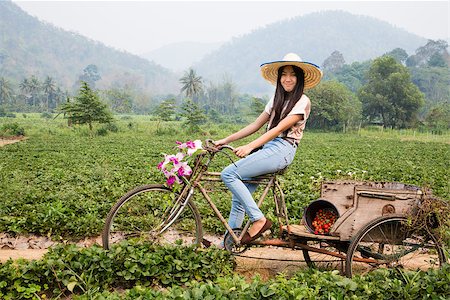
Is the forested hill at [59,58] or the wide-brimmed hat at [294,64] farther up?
the forested hill at [59,58]

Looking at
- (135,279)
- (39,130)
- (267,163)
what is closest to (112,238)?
(135,279)

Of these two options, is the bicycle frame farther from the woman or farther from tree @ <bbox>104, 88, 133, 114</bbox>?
tree @ <bbox>104, 88, 133, 114</bbox>

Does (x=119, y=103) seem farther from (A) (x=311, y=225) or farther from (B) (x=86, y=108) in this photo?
(A) (x=311, y=225)

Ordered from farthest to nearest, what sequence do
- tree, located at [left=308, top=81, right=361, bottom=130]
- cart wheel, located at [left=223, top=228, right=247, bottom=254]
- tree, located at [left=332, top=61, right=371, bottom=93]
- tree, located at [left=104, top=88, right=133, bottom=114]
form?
tree, located at [left=332, top=61, right=371, bottom=93]
tree, located at [left=104, top=88, right=133, bottom=114]
tree, located at [left=308, top=81, right=361, bottom=130]
cart wheel, located at [left=223, top=228, right=247, bottom=254]

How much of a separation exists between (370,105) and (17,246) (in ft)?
187

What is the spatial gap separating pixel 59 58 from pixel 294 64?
186m

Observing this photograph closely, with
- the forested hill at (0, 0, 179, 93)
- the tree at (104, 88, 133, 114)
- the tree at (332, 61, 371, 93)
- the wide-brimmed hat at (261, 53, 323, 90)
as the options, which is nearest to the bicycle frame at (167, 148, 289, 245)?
the wide-brimmed hat at (261, 53, 323, 90)

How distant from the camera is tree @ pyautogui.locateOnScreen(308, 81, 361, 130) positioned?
53.2 metres

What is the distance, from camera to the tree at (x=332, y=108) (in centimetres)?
5322

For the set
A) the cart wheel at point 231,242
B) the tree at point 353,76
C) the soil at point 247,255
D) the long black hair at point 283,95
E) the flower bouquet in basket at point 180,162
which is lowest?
the soil at point 247,255

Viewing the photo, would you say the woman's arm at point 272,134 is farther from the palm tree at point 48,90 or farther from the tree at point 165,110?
the palm tree at point 48,90

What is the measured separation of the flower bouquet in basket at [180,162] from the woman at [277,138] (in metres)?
0.30

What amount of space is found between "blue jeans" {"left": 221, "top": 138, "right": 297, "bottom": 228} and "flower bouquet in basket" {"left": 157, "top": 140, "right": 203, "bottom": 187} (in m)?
0.34

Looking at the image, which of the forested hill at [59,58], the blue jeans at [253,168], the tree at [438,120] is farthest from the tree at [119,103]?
the blue jeans at [253,168]
